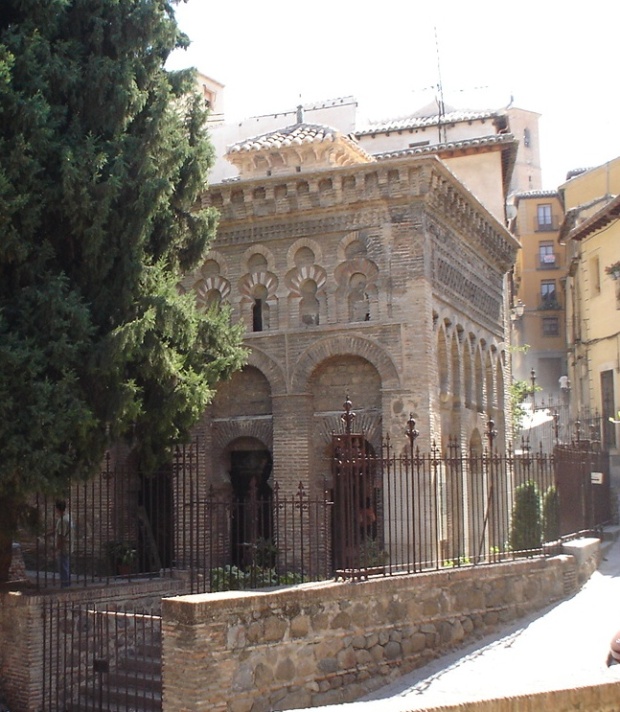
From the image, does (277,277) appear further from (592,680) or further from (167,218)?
(592,680)

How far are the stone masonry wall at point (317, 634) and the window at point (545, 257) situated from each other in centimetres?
3888

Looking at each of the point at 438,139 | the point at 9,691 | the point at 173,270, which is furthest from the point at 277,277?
the point at 438,139

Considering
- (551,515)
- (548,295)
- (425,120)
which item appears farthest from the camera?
(548,295)

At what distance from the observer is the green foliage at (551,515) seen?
14109 millimetres

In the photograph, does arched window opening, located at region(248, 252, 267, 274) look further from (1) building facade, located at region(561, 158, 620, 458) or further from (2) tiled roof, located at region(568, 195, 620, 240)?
(1) building facade, located at region(561, 158, 620, 458)

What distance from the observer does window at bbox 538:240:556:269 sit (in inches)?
1925

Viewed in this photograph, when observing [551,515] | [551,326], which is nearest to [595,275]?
[551,515]

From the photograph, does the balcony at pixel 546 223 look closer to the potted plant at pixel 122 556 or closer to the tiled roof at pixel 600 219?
the tiled roof at pixel 600 219

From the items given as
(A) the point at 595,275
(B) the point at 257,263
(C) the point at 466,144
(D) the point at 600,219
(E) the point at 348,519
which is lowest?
(E) the point at 348,519

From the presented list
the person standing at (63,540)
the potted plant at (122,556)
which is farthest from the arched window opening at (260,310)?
the person standing at (63,540)

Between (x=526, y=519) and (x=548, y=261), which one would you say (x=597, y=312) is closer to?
(x=526, y=519)

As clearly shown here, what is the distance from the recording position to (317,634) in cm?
966

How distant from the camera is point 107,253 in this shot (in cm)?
1125

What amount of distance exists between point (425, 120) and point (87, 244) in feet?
60.5
